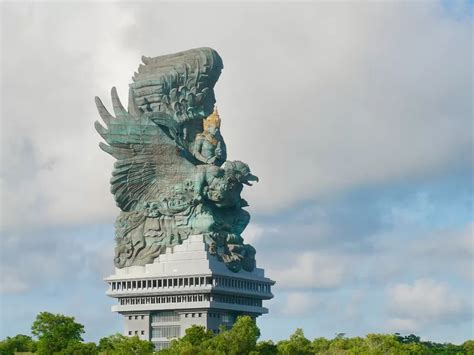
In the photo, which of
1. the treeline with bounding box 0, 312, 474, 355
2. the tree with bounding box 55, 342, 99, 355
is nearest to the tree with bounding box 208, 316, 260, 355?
the treeline with bounding box 0, 312, 474, 355

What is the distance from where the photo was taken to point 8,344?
198750 mm

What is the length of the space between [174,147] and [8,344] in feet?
138

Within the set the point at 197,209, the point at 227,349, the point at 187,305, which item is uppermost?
the point at 197,209

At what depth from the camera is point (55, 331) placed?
178750 mm

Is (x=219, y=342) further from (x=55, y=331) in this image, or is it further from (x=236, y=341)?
(x=55, y=331)

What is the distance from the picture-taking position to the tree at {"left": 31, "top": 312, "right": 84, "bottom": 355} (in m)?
178

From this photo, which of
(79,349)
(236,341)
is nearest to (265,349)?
(236,341)

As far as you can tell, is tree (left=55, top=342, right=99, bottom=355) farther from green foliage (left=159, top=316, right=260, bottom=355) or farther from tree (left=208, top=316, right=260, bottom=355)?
tree (left=208, top=316, right=260, bottom=355)

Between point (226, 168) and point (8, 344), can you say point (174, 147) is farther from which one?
point (8, 344)

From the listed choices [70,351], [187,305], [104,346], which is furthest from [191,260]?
[70,351]

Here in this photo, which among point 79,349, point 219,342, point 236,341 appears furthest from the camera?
point 236,341

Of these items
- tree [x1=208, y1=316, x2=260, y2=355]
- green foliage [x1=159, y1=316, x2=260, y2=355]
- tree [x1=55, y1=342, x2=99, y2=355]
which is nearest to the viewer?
green foliage [x1=159, y1=316, x2=260, y2=355]

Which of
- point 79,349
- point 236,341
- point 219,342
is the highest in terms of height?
point 236,341

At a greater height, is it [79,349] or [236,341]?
[236,341]
